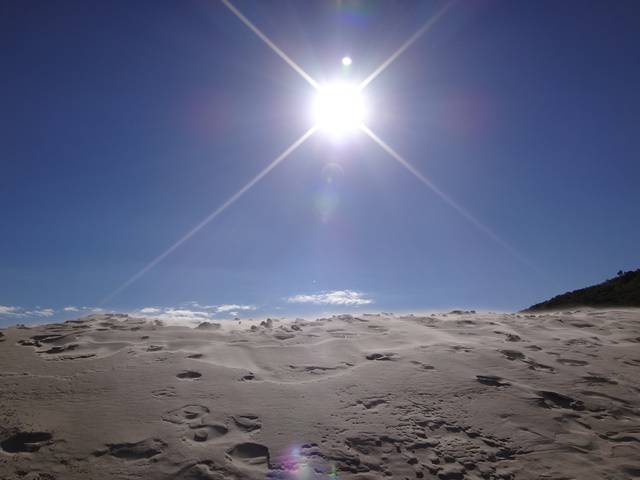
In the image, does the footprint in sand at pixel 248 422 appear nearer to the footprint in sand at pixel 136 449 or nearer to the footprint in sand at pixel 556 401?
the footprint in sand at pixel 136 449

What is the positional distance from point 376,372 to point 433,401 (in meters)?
0.76

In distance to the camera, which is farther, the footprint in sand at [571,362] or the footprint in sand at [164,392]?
the footprint in sand at [571,362]

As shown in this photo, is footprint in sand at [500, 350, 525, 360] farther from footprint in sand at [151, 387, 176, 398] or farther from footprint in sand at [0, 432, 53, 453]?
footprint in sand at [0, 432, 53, 453]

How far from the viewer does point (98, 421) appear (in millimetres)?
3379

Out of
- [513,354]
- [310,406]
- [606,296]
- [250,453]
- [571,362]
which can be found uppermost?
[606,296]

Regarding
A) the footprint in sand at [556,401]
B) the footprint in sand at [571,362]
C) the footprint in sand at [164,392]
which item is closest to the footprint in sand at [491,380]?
the footprint in sand at [556,401]

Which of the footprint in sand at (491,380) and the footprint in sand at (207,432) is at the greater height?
the footprint in sand at (491,380)

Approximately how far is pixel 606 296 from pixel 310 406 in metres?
12.3

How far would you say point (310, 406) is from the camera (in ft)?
12.3

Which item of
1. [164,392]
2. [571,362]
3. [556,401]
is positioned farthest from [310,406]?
[571,362]

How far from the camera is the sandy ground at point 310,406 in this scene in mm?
3037

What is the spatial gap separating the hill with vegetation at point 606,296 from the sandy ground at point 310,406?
267 inches

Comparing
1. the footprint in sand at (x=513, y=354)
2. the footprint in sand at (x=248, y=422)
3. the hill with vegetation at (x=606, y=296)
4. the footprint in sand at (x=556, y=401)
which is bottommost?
the footprint in sand at (x=556, y=401)

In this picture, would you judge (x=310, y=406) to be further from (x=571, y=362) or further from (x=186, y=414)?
(x=571, y=362)
